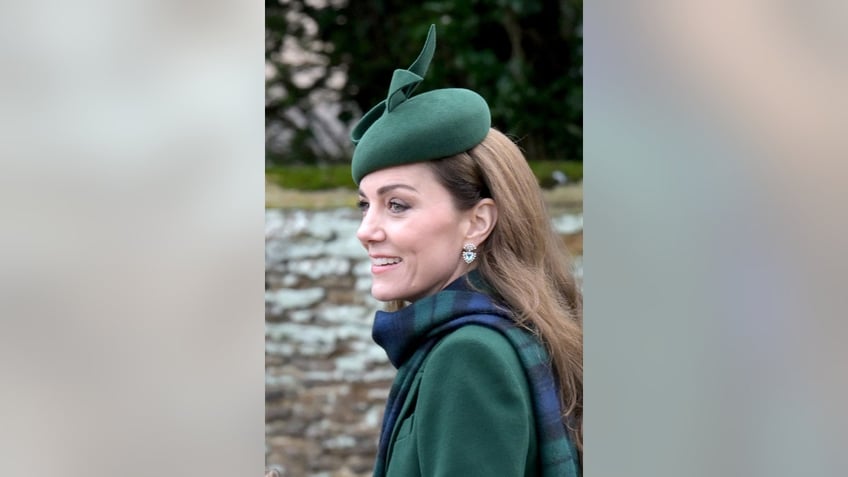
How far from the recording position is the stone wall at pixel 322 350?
5.34 metres

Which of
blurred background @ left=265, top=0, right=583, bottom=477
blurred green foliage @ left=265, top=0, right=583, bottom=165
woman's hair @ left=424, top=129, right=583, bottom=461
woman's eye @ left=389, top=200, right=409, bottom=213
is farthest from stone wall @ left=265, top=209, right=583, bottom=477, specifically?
woman's eye @ left=389, top=200, right=409, bottom=213

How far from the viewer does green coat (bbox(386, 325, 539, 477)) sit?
5.02 feet

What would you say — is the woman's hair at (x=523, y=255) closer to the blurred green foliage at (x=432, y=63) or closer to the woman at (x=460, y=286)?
the woman at (x=460, y=286)

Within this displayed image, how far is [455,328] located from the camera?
166 cm

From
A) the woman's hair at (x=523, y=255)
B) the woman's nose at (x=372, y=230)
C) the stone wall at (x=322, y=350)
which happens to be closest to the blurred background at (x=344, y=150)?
the stone wall at (x=322, y=350)

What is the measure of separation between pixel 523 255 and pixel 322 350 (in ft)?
12.1

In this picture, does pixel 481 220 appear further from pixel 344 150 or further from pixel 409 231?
pixel 344 150

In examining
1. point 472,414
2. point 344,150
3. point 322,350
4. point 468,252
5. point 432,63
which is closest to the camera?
point 472,414

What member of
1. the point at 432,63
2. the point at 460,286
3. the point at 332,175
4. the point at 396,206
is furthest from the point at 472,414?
the point at 432,63

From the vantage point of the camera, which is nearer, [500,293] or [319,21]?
[500,293]
